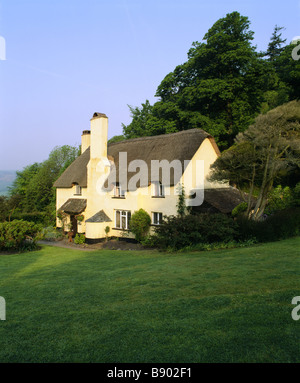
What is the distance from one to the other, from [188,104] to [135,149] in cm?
951

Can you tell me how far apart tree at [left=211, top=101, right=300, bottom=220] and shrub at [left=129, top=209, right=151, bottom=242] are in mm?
6764

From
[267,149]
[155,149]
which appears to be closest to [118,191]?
[155,149]

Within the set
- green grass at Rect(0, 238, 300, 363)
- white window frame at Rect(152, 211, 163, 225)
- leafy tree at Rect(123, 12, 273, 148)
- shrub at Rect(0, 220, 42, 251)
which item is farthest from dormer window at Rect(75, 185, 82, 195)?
green grass at Rect(0, 238, 300, 363)

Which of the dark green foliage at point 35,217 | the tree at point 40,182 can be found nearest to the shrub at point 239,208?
the dark green foliage at point 35,217

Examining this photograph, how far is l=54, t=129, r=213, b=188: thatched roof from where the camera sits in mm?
22016

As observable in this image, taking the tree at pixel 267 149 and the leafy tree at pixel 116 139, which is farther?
the leafy tree at pixel 116 139

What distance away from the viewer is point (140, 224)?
21.7 meters

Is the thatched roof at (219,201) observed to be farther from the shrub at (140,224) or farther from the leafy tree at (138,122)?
the leafy tree at (138,122)

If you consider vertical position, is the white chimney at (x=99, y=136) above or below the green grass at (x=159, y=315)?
above

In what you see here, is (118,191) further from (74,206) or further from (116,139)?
(116,139)

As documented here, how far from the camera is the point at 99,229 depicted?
24.1 meters

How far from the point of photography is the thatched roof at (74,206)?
2585 cm
